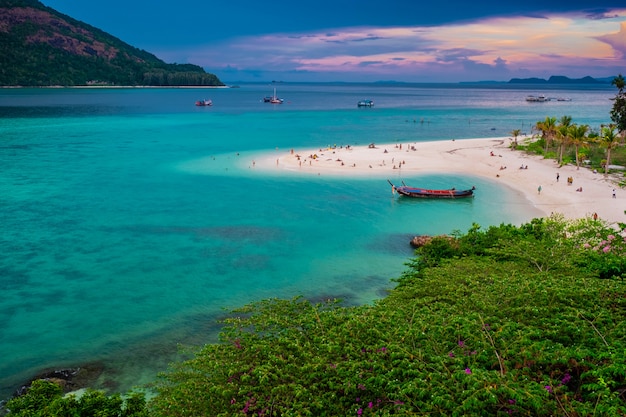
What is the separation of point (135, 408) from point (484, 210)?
132 feet

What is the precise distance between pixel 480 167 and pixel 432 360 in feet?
193

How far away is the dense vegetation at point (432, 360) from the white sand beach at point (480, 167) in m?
30.2

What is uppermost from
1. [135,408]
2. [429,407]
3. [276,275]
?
[429,407]

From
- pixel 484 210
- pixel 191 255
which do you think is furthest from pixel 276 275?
pixel 484 210

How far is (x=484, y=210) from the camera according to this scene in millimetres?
47406

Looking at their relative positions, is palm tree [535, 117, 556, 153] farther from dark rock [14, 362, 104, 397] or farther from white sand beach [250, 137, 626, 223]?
dark rock [14, 362, 104, 397]

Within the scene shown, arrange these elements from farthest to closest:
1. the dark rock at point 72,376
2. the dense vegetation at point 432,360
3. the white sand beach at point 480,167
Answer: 1. the white sand beach at point 480,167
2. the dark rock at point 72,376
3. the dense vegetation at point 432,360

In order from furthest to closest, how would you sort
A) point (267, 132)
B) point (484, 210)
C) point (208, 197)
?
point (267, 132), point (208, 197), point (484, 210)

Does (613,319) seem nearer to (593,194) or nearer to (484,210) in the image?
(484,210)

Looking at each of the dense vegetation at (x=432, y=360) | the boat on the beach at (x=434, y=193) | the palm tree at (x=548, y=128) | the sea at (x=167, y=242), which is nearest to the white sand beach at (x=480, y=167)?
the sea at (x=167, y=242)

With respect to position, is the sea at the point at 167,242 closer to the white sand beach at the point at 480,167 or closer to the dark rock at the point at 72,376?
the dark rock at the point at 72,376

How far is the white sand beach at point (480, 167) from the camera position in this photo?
156 feet

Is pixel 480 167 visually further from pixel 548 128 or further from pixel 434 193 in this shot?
pixel 434 193

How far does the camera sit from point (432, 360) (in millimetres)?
Answer: 13602
